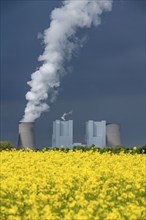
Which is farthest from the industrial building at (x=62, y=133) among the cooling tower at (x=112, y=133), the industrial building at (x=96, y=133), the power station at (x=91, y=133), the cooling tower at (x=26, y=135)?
the cooling tower at (x=26, y=135)

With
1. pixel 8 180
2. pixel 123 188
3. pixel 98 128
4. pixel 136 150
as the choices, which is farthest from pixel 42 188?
pixel 98 128

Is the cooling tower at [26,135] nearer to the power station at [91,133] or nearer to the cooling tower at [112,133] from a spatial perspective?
the power station at [91,133]

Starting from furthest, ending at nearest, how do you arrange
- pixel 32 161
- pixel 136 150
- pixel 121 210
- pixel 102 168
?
pixel 136 150
pixel 32 161
pixel 102 168
pixel 121 210

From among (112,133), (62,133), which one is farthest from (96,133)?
(112,133)

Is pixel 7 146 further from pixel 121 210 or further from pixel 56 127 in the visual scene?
pixel 56 127

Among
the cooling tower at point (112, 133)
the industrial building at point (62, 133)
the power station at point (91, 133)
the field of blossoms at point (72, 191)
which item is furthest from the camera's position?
the industrial building at point (62, 133)
